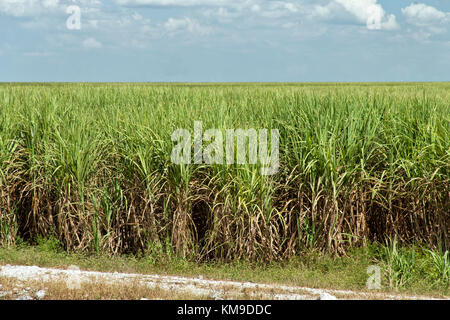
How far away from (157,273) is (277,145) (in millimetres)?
2216

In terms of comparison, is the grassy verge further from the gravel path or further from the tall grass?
the gravel path

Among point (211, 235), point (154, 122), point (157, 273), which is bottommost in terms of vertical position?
point (157, 273)

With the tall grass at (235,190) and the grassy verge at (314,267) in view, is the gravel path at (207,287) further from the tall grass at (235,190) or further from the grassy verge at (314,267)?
the tall grass at (235,190)

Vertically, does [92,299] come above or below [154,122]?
below

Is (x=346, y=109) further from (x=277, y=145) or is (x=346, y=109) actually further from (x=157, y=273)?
(x=157, y=273)

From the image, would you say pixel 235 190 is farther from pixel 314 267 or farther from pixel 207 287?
pixel 207 287

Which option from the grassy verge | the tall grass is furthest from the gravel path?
the tall grass

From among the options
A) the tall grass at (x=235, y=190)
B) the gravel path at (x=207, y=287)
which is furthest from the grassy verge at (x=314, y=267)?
the gravel path at (x=207, y=287)

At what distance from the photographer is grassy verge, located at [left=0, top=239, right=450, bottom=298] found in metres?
5.58

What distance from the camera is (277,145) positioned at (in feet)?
21.6

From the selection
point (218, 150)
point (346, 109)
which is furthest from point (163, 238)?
point (346, 109)

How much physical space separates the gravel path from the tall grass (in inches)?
42.6

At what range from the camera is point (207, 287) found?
4.86m

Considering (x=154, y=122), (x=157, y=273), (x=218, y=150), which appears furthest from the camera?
(x=154, y=122)
